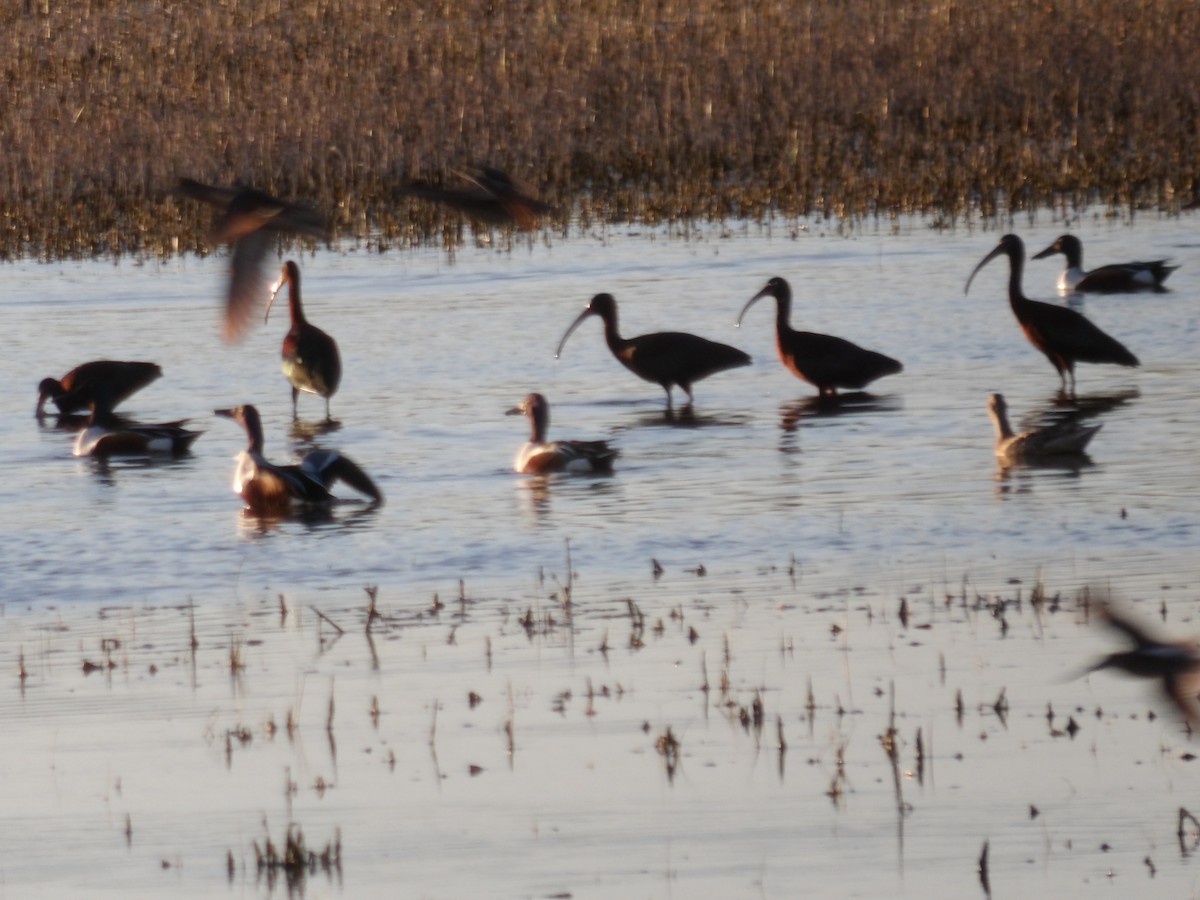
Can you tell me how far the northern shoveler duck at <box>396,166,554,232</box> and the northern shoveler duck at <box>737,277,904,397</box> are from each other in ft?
14.7

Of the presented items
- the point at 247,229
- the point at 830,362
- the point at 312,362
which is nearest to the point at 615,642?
the point at 247,229

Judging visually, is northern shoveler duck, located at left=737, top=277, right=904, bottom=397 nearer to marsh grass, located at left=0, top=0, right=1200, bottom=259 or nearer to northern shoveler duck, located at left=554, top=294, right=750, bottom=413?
northern shoveler duck, located at left=554, top=294, right=750, bottom=413

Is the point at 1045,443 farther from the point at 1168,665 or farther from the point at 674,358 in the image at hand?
the point at 1168,665

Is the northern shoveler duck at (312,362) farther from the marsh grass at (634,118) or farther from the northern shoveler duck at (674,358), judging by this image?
the marsh grass at (634,118)

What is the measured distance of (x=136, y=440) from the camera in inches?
496

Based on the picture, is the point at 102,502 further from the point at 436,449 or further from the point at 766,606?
the point at 766,606

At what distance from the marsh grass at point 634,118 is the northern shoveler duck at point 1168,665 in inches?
763

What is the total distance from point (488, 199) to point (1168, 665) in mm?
6712

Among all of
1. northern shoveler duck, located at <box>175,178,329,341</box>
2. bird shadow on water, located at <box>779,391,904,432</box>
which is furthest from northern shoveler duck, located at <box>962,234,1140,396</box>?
northern shoveler duck, located at <box>175,178,329,341</box>

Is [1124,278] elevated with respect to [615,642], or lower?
elevated

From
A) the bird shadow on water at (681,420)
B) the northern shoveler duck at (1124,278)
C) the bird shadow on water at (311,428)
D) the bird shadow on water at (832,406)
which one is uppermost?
the northern shoveler duck at (1124,278)

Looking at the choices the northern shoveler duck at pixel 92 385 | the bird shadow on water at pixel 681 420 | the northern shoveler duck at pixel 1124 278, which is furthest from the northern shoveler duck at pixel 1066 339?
the northern shoveler duck at pixel 92 385

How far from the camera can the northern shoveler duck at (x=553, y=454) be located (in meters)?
11.4

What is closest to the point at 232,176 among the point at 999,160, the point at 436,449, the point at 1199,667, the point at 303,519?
the point at 999,160
